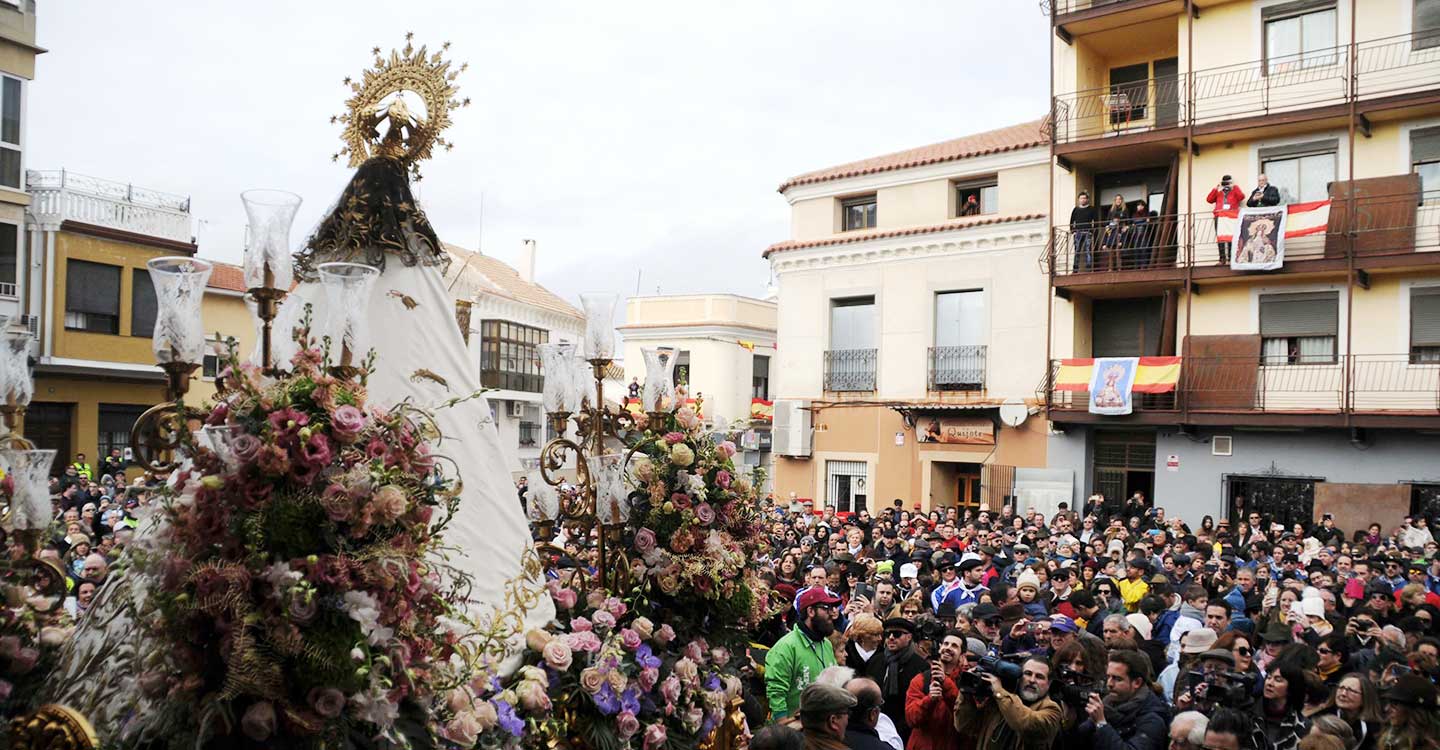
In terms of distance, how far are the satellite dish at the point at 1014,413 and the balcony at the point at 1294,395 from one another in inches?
35.4

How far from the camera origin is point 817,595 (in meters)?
5.93

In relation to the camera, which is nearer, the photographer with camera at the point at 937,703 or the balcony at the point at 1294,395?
the photographer with camera at the point at 937,703

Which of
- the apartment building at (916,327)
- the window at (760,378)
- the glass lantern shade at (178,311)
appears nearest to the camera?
the glass lantern shade at (178,311)

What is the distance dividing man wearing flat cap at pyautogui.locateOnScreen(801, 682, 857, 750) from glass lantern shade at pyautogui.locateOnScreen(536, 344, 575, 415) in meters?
2.24

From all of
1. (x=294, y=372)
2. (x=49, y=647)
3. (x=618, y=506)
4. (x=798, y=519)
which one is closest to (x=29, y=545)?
(x=49, y=647)

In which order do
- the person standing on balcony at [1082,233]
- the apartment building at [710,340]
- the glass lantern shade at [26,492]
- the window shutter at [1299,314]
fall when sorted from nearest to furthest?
the glass lantern shade at [26,492], the window shutter at [1299,314], the person standing on balcony at [1082,233], the apartment building at [710,340]

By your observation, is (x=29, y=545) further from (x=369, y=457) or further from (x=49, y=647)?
(x=369, y=457)

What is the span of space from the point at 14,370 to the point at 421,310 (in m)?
1.84

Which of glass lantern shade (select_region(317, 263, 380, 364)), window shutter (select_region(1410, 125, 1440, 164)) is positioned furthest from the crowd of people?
window shutter (select_region(1410, 125, 1440, 164))

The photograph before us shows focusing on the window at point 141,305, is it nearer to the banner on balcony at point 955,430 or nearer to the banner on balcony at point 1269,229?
the banner on balcony at point 955,430

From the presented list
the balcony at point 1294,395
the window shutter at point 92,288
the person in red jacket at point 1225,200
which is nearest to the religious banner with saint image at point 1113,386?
the balcony at point 1294,395

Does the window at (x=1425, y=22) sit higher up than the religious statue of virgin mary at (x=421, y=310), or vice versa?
the window at (x=1425, y=22)

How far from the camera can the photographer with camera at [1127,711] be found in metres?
4.57

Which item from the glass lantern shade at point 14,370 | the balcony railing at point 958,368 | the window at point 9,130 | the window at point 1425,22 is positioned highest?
the window at point 1425,22
